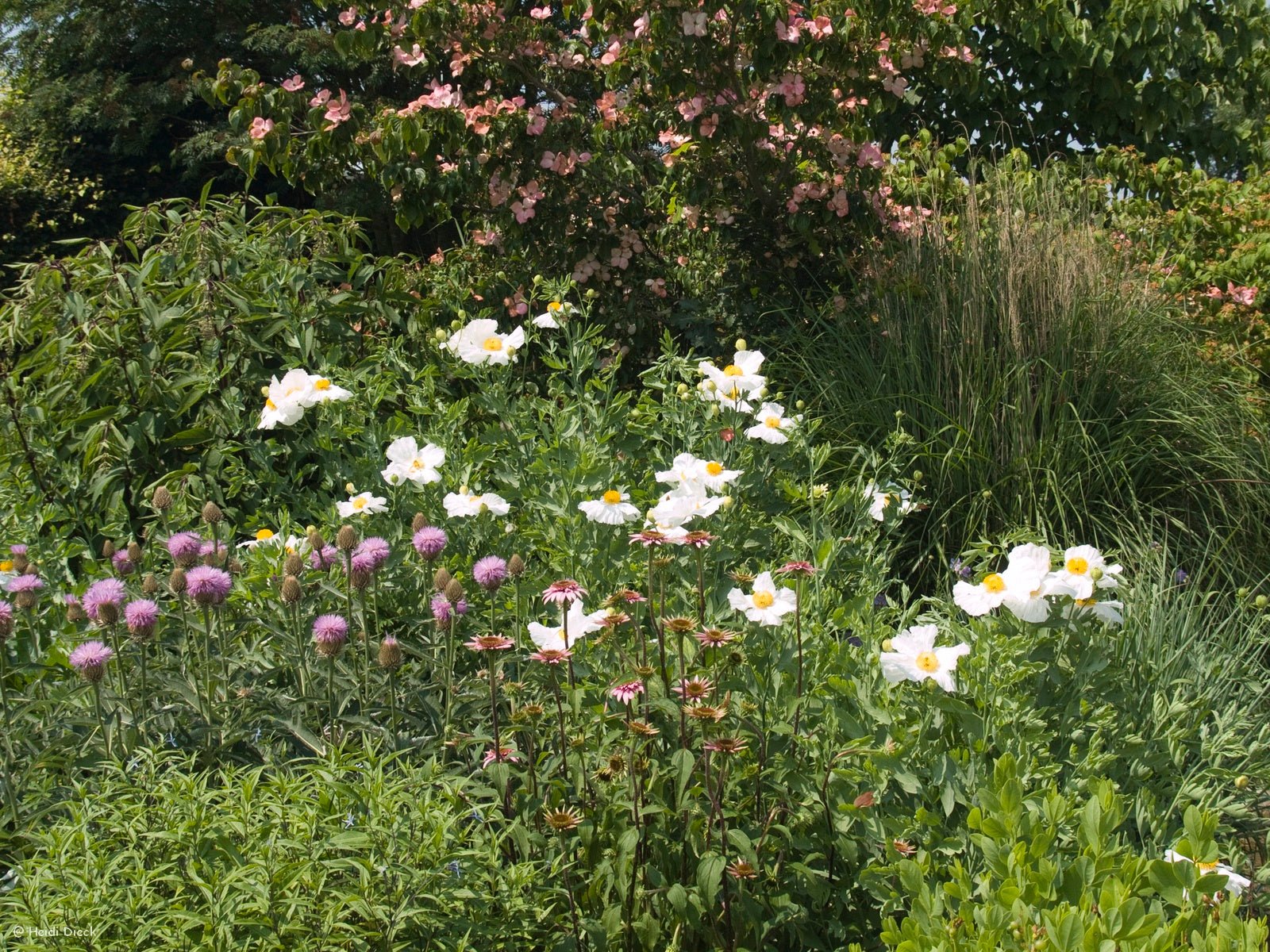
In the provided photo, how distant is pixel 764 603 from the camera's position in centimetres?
197

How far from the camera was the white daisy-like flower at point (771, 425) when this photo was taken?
2.69 meters

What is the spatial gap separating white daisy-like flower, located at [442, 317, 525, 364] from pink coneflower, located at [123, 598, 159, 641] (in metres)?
1.12

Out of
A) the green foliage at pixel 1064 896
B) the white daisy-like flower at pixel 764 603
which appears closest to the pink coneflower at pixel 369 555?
the white daisy-like flower at pixel 764 603

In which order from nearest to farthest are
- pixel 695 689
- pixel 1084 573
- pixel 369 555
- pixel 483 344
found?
pixel 695 689
pixel 1084 573
pixel 369 555
pixel 483 344


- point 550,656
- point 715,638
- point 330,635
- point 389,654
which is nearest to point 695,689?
point 715,638

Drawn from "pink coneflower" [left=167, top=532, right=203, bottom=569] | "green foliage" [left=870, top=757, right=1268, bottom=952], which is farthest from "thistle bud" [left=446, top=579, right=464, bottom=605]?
"green foliage" [left=870, top=757, right=1268, bottom=952]

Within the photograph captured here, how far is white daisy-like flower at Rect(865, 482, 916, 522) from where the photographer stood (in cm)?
273

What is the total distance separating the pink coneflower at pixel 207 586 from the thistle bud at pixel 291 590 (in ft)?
0.47

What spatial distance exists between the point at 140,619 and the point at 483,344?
47.1 inches

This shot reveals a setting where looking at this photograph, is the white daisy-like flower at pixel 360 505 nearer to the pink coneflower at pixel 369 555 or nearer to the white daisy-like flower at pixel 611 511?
the pink coneflower at pixel 369 555

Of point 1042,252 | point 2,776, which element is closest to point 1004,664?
point 2,776

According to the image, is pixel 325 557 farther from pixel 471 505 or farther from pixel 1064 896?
pixel 1064 896

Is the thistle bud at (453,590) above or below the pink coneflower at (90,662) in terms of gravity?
above

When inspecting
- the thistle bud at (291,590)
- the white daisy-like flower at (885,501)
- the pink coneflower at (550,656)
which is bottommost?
the white daisy-like flower at (885,501)
